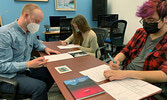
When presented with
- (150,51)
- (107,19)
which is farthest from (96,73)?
(107,19)

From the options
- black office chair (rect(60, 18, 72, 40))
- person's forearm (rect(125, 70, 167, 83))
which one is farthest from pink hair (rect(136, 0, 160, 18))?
black office chair (rect(60, 18, 72, 40))

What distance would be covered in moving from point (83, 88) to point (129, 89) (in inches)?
11.6

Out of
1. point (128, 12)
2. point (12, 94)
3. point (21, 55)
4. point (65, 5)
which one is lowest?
point (12, 94)

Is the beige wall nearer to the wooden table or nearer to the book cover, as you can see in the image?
the wooden table

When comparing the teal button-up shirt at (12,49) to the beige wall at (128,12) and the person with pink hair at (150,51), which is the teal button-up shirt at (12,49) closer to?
the person with pink hair at (150,51)

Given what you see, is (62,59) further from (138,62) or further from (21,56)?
(138,62)

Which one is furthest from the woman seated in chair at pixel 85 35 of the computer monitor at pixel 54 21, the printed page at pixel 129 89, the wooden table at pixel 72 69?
the computer monitor at pixel 54 21

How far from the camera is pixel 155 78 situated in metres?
0.88

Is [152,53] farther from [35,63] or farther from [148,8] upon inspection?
[35,63]

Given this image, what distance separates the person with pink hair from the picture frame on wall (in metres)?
→ 3.79

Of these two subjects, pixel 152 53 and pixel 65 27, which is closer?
pixel 152 53

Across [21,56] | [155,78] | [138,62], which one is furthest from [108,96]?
[21,56]

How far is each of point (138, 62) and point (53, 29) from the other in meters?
3.84

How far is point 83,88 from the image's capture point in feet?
2.60
